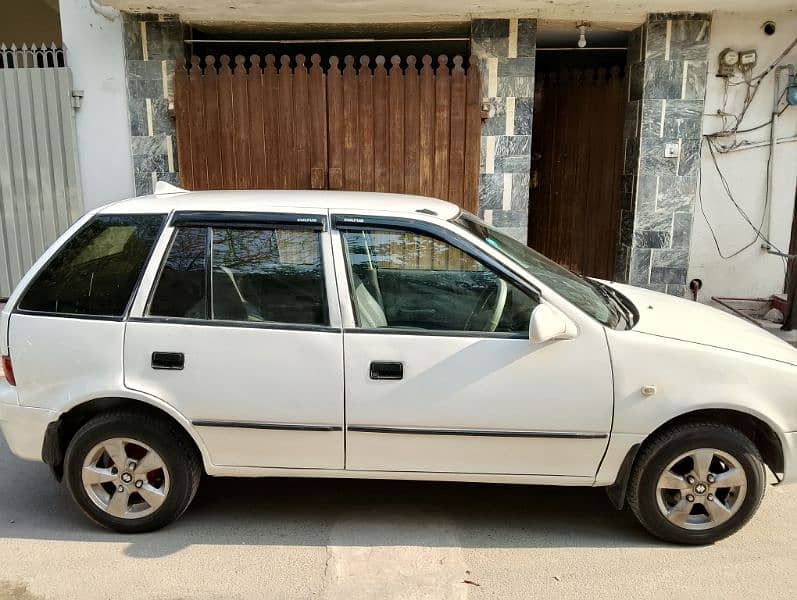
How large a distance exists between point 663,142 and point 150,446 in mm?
5858

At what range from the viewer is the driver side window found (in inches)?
137

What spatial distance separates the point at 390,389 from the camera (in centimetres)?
340

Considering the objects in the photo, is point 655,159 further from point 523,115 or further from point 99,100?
point 99,100

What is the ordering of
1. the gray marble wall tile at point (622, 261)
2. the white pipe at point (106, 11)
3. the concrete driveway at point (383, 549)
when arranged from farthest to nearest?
the gray marble wall tile at point (622, 261)
the white pipe at point (106, 11)
the concrete driveway at point (383, 549)

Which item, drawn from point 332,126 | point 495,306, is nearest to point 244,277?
point 495,306

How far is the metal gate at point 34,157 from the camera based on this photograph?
7.31 metres

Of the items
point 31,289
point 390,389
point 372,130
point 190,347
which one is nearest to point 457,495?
point 390,389

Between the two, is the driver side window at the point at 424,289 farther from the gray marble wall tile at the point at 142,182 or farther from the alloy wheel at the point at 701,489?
the gray marble wall tile at the point at 142,182

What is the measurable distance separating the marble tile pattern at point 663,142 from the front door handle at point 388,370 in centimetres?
476

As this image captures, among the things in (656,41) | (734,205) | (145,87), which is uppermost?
(656,41)

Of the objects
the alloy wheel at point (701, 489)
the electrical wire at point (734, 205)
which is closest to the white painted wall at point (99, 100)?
the electrical wire at point (734, 205)

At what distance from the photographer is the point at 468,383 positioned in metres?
3.38

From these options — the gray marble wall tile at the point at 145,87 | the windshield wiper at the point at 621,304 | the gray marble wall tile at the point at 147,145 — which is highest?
the gray marble wall tile at the point at 145,87

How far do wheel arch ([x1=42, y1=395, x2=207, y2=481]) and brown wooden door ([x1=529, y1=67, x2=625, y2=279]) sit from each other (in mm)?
5809
